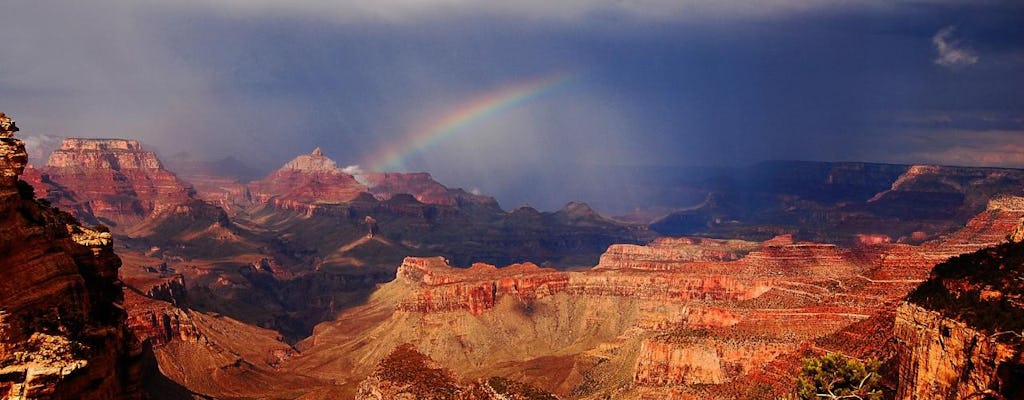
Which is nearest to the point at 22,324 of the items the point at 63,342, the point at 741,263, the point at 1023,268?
the point at 63,342

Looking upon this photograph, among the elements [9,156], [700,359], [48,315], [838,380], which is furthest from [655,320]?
[9,156]

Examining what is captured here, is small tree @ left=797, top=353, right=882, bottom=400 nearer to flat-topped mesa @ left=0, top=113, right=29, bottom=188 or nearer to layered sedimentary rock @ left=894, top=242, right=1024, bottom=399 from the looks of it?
layered sedimentary rock @ left=894, top=242, right=1024, bottom=399

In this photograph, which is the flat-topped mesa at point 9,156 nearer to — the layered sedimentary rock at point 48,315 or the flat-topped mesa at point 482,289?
the layered sedimentary rock at point 48,315

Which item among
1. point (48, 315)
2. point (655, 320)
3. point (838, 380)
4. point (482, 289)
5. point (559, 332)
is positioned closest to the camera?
point (48, 315)

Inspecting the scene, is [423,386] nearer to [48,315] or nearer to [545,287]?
[48,315]

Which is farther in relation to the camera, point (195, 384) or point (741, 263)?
point (741, 263)

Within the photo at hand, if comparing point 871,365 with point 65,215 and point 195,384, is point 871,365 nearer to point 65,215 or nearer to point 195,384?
point 65,215
